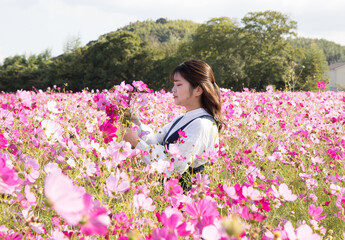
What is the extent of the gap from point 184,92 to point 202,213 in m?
1.56

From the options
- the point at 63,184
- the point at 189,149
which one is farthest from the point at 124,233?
the point at 189,149

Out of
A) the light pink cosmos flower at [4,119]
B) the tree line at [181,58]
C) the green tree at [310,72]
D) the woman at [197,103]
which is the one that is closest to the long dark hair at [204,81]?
the woman at [197,103]

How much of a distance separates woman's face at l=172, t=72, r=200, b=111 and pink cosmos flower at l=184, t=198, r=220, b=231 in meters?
1.52

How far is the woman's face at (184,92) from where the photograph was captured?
7.60 ft

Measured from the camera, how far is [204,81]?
2.31 m

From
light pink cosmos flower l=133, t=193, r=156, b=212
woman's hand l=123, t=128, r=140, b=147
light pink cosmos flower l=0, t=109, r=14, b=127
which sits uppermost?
light pink cosmos flower l=133, t=193, r=156, b=212

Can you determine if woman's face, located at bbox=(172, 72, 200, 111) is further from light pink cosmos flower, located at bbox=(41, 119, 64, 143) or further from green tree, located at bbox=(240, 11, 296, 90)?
green tree, located at bbox=(240, 11, 296, 90)

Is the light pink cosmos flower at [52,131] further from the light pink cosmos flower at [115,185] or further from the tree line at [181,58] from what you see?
the tree line at [181,58]

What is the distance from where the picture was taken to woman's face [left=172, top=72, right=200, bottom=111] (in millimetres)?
2315

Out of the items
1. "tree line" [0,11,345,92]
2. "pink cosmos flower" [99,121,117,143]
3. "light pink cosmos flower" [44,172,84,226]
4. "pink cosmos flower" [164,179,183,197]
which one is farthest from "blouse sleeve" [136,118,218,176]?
"tree line" [0,11,345,92]

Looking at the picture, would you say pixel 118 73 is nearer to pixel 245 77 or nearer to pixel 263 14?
pixel 245 77

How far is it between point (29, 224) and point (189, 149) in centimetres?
124

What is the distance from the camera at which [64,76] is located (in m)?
30.9

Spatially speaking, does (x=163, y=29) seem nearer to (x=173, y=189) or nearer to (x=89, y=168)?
(x=89, y=168)
